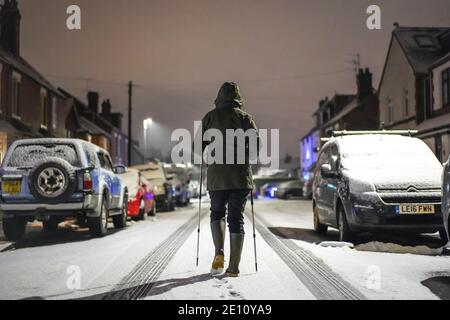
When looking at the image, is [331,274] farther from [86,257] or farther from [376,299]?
[86,257]

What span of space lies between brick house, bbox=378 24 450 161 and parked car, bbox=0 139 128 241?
18840 mm

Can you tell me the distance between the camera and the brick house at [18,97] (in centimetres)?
2498

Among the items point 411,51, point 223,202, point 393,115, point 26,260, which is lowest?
point 26,260

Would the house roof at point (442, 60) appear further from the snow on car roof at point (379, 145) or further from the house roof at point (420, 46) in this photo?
the snow on car roof at point (379, 145)

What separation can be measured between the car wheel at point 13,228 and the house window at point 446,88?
74.0ft

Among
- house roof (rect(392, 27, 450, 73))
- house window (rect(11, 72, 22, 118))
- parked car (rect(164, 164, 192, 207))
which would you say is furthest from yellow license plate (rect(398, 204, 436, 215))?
house roof (rect(392, 27, 450, 73))

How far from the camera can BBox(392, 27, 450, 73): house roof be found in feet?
104

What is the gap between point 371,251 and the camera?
8.25 m

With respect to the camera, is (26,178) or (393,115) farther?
(393,115)

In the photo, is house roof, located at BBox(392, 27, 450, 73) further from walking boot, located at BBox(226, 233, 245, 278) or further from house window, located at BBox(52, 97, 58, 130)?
walking boot, located at BBox(226, 233, 245, 278)

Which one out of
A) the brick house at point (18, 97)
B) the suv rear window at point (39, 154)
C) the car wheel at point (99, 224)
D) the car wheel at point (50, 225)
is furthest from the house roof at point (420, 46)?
the suv rear window at point (39, 154)

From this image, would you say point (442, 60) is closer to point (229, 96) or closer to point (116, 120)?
point (229, 96)
